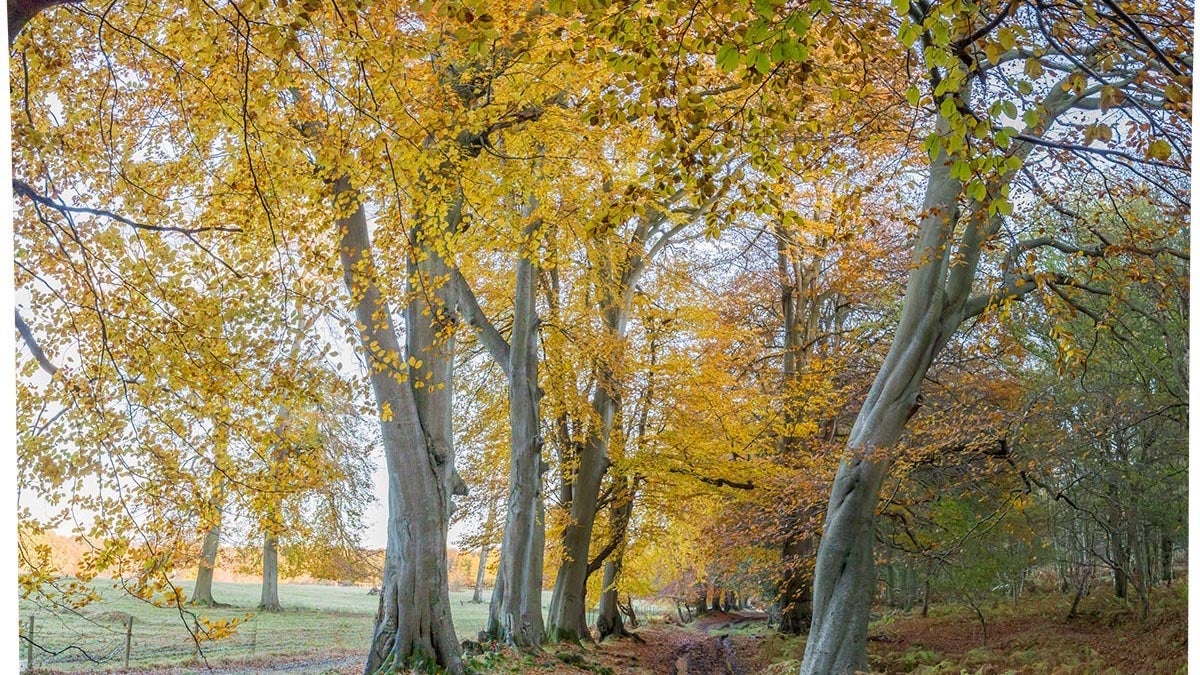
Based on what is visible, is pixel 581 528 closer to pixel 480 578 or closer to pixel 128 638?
pixel 480 578

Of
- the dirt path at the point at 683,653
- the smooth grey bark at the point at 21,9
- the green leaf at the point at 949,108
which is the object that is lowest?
the dirt path at the point at 683,653

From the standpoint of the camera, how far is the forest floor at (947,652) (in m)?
5.31

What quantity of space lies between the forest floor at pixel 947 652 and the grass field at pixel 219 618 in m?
0.14

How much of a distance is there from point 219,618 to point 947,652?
6.14 metres

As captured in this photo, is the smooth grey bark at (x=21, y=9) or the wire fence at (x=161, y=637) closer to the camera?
the smooth grey bark at (x=21, y=9)

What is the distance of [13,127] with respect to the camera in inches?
128

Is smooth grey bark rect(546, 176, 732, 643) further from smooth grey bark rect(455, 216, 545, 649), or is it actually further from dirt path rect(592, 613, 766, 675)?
smooth grey bark rect(455, 216, 545, 649)

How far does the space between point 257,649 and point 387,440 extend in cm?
384

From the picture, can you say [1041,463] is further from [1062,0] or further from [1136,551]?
[1062,0]

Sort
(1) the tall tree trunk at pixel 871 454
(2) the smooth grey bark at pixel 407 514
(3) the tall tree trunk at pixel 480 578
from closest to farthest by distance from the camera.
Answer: (1) the tall tree trunk at pixel 871 454 → (2) the smooth grey bark at pixel 407 514 → (3) the tall tree trunk at pixel 480 578

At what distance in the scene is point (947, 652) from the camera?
666cm

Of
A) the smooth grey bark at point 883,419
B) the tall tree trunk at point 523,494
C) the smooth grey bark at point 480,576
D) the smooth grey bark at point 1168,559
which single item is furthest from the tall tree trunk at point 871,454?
the smooth grey bark at point 480,576

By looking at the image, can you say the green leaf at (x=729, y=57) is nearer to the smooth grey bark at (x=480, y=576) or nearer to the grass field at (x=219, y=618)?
the grass field at (x=219, y=618)

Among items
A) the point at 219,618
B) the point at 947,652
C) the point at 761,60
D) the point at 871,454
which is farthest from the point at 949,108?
the point at 219,618
